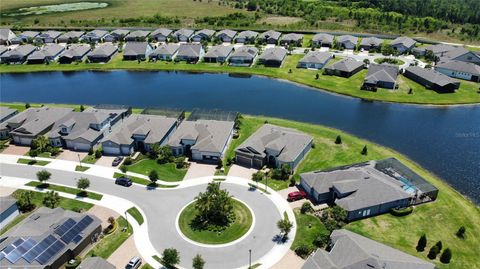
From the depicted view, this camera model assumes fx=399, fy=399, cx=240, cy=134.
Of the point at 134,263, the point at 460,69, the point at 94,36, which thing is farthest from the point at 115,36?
the point at 134,263

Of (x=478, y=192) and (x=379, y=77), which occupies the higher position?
(x=379, y=77)

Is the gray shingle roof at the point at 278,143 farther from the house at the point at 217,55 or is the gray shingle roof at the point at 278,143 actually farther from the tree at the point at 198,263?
the house at the point at 217,55

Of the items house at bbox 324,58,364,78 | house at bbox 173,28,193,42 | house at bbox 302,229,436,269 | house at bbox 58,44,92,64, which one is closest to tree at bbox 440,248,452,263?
house at bbox 302,229,436,269

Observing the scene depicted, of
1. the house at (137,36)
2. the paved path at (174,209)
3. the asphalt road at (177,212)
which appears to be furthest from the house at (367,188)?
the house at (137,36)

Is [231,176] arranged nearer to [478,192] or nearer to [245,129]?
[245,129]

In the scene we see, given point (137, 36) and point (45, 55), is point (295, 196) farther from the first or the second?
point (137, 36)

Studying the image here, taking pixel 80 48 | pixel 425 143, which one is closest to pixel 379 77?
pixel 425 143

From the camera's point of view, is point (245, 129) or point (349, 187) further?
point (245, 129)
